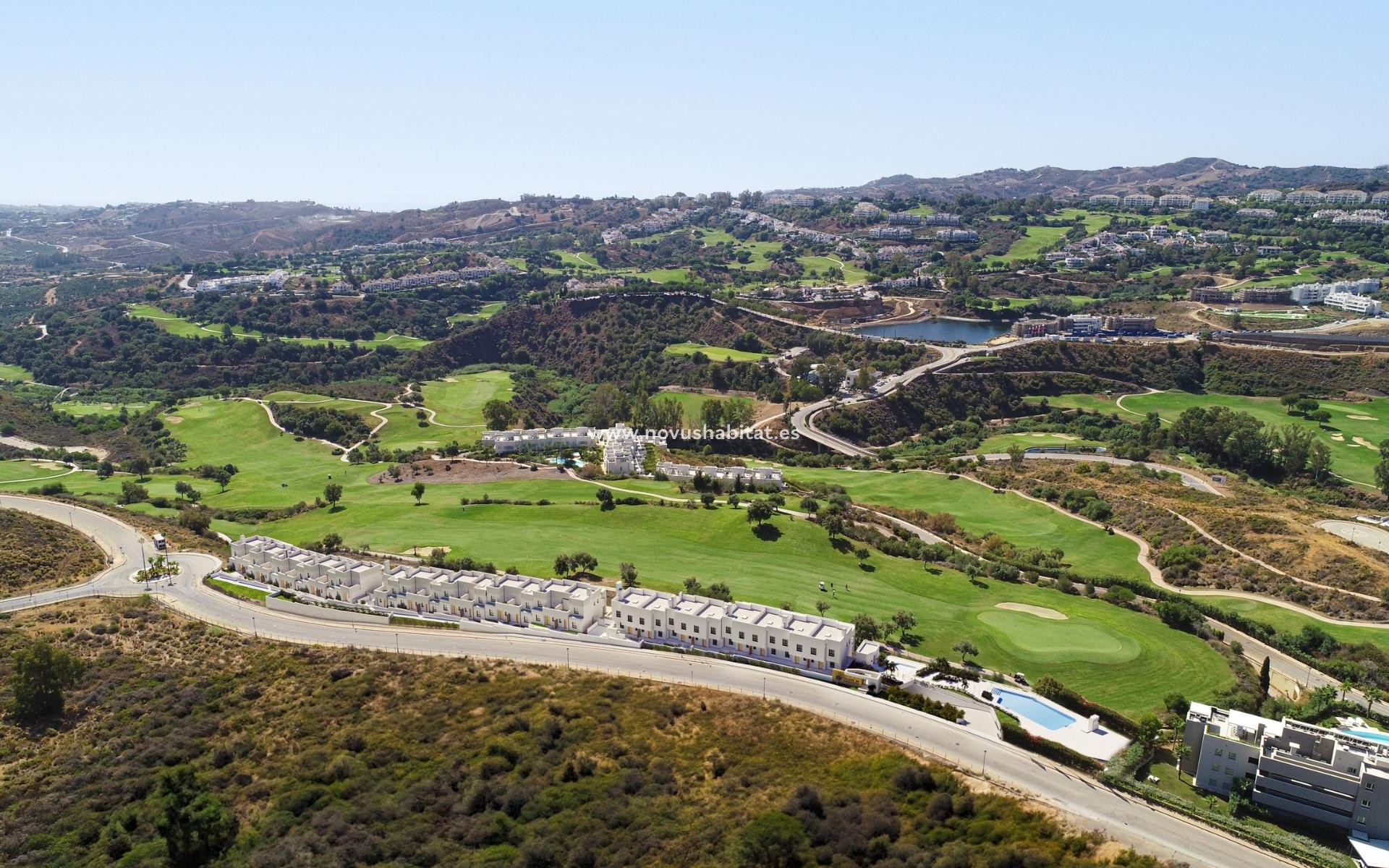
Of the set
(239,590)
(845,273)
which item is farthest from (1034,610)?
(845,273)

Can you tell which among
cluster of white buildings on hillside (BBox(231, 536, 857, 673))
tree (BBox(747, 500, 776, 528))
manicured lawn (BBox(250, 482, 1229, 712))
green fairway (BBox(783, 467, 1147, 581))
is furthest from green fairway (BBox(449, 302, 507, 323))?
cluster of white buildings on hillside (BBox(231, 536, 857, 673))

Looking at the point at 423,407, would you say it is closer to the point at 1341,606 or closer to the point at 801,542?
the point at 801,542

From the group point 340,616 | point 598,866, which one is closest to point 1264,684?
point 598,866

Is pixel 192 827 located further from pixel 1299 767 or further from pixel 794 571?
pixel 1299 767

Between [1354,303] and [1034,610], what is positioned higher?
[1354,303]

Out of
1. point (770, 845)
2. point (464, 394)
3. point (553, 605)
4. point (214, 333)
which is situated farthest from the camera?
point (214, 333)
